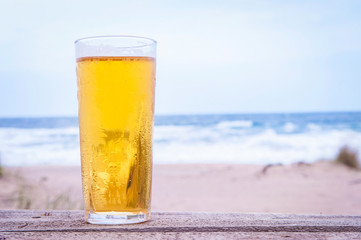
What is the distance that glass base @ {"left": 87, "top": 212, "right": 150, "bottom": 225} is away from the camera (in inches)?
41.0

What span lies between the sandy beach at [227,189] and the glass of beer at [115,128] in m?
3.64

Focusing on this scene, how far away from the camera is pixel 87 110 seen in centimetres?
111

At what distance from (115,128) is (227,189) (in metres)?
6.52

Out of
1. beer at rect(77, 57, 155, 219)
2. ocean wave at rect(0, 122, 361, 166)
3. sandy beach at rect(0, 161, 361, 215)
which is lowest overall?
ocean wave at rect(0, 122, 361, 166)

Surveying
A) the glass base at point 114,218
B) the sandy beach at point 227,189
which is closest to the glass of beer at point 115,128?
the glass base at point 114,218

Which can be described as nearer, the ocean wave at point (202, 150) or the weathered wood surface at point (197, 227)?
the weathered wood surface at point (197, 227)

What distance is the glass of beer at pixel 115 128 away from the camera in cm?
106

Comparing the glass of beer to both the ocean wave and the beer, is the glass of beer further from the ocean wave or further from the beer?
the ocean wave

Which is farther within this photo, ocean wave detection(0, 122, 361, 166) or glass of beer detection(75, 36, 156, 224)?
ocean wave detection(0, 122, 361, 166)

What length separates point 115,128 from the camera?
42.3 inches

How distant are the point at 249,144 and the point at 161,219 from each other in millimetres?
17303

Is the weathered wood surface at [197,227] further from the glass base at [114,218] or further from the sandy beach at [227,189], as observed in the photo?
the sandy beach at [227,189]

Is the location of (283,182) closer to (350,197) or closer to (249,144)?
(350,197)

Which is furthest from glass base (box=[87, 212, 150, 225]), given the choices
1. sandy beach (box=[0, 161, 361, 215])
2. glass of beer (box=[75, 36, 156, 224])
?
sandy beach (box=[0, 161, 361, 215])
